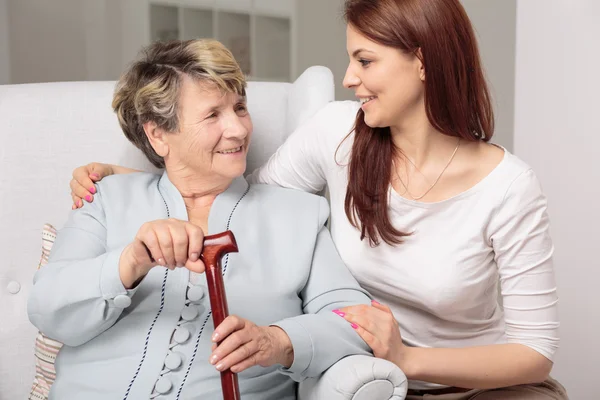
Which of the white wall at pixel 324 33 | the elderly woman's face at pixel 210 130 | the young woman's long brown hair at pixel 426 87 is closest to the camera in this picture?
the young woman's long brown hair at pixel 426 87

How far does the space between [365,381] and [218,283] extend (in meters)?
0.33

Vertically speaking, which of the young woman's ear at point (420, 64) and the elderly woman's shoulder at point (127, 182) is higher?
the young woman's ear at point (420, 64)

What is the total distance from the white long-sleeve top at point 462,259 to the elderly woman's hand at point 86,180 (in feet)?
1.63

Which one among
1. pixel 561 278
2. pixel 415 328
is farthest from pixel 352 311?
pixel 561 278

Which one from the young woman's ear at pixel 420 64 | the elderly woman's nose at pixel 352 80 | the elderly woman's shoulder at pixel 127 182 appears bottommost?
the elderly woman's shoulder at pixel 127 182

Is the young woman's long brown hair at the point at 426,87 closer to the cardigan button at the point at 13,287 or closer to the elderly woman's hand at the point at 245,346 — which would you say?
the elderly woman's hand at the point at 245,346

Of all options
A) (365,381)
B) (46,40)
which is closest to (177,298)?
(365,381)

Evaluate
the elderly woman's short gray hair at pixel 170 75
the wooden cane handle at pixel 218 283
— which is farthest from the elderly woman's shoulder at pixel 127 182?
the wooden cane handle at pixel 218 283

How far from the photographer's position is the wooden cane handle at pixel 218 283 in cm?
132

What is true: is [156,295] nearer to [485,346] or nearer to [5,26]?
[485,346]

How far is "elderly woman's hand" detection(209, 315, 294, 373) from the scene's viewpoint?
1329mm

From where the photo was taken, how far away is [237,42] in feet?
11.6

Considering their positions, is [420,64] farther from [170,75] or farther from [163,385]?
[163,385]

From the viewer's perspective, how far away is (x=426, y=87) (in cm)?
154
